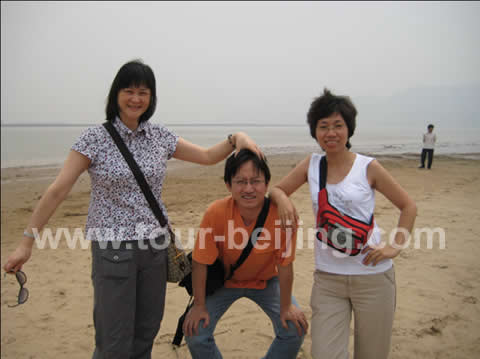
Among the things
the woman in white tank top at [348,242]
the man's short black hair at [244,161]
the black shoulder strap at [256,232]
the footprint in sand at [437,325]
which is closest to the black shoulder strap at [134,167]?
the man's short black hair at [244,161]

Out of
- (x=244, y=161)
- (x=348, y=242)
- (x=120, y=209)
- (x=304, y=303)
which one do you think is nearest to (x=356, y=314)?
(x=348, y=242)

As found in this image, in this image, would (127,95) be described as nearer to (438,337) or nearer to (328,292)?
(328,292)

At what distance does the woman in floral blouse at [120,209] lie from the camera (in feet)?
6.84

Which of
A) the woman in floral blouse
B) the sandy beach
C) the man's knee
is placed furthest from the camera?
the sandy beach

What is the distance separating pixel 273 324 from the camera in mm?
2566

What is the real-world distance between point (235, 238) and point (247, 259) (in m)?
0.17

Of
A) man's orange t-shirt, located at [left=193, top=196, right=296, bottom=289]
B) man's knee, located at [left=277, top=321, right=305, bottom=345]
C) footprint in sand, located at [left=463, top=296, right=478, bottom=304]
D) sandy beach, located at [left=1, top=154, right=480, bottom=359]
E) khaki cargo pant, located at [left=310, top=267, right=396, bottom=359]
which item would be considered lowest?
sandy beach, located at [left=1, top=154, right=480, bottom=359]

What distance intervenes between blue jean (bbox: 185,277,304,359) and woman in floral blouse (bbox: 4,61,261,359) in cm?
45

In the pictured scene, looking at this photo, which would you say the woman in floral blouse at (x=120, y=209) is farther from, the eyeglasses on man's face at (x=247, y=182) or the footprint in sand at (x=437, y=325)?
the footprint in sand at (x=437, y=325)

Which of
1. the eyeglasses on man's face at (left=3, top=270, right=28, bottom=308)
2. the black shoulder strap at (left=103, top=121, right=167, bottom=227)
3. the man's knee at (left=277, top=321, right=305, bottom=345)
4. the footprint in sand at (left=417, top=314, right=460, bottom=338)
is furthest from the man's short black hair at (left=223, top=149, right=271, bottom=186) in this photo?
the footprint in sand at (left=417, top=314, right=460, bottom=338)

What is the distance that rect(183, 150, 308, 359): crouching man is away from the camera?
2.34m

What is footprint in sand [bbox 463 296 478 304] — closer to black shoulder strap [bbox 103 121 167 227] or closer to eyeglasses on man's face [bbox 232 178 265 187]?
eyeglasses on man's face [bbox 232 178 265 187]

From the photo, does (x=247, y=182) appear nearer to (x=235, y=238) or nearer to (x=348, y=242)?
(x=235, y=238)

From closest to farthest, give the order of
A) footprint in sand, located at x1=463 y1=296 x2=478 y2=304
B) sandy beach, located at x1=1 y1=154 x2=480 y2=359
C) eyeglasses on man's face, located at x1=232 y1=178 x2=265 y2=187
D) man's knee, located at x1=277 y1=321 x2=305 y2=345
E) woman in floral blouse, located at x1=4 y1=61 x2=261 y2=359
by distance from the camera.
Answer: woman in floral blouse, located at x1=4 y1=61 x2=261 y2=359 < eyeglasses on man's face, located at x1=232 y1=178 x2=265 y2=187 < man's knee, located at x1=277 y1=321 x2=305 y2=345 < sandy beach, located at x1=1 y1=154 x2=480 y2=359 < footprint in sand, located at x1=463 y1=296 x2=478 y2=304
